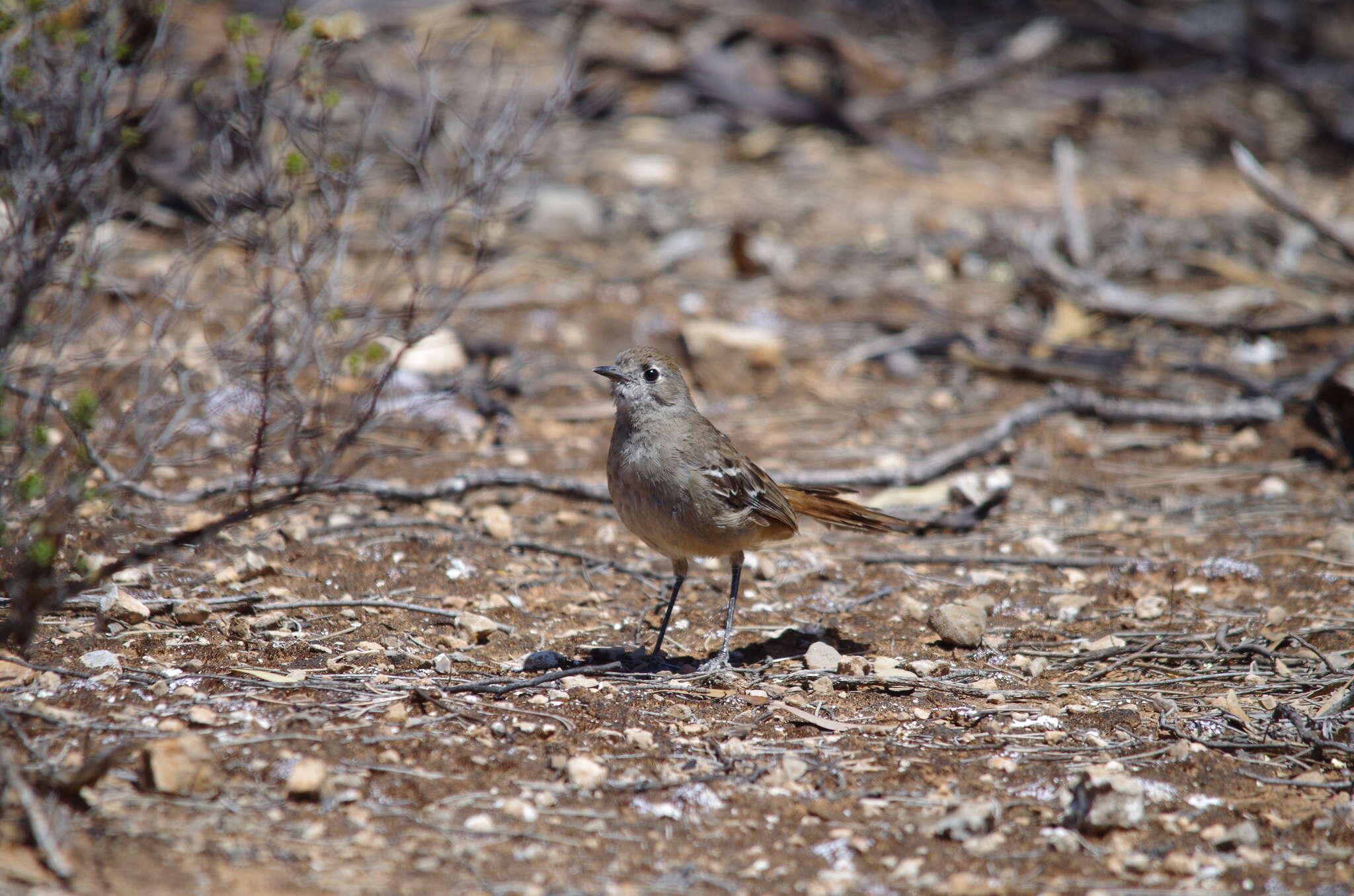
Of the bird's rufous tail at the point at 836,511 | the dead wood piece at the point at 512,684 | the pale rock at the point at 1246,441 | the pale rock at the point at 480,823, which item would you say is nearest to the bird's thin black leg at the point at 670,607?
the dead wood piece at the point at 512,684

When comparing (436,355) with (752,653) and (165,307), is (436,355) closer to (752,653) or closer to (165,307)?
(165,307)

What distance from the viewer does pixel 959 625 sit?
5.26 m

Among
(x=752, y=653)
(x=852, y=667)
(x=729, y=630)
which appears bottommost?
(x=752, y=653)

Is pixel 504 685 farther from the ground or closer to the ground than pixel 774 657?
farther from the ground

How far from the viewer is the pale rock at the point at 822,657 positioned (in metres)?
5.02

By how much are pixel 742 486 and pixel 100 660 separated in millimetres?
2704

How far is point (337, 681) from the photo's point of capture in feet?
14.4

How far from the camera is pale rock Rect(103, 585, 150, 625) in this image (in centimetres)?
473

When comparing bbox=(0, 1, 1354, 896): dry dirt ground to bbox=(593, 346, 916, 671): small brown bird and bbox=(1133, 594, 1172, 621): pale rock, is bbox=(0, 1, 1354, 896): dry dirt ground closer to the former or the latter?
bbox=(1133, 594, 1172, 621): pale rock

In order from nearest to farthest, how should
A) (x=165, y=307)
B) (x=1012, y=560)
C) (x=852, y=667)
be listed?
(x=852, y=667) → (x=1012, y=560) → (x=165, y=307)

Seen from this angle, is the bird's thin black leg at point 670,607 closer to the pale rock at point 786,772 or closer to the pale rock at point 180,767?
the pale rock at point 786,772

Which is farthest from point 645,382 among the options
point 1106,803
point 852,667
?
point 1106,803

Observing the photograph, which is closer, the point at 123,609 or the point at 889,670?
the point at 123,609

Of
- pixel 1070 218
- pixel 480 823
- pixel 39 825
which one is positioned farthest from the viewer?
pixel 1070 218
